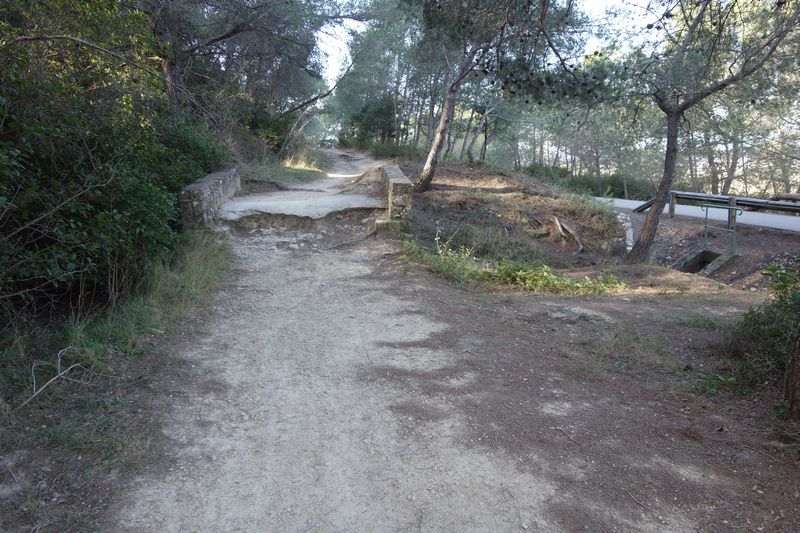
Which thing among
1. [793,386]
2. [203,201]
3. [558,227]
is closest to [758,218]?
[558,227]

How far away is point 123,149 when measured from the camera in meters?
5.06

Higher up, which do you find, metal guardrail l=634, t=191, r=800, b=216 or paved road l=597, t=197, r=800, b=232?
metal guardrail l=634, t=191, r=800, b=216

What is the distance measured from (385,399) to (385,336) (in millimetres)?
1285

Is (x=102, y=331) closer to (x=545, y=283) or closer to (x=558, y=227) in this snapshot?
(x=545, y=283)

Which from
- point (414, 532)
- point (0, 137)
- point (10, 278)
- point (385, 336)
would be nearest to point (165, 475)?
point (414, 532)

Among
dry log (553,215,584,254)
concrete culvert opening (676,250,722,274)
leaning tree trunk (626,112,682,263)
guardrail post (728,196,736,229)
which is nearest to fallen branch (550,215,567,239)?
dry log (553,215,584,254)

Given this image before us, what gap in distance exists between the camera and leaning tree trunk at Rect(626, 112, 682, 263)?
1053cm

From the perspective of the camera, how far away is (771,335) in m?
4.11

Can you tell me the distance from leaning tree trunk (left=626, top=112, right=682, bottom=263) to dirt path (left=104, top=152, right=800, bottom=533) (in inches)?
260

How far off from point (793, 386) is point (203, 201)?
7.11 m

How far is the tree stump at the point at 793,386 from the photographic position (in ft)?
10.5

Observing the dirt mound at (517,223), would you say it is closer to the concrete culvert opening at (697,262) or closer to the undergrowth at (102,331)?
the concrete culvert opening at (697,262)

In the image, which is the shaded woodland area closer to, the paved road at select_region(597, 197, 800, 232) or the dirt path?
the dirt path

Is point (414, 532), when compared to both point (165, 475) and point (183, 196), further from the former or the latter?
point (183, 196)
